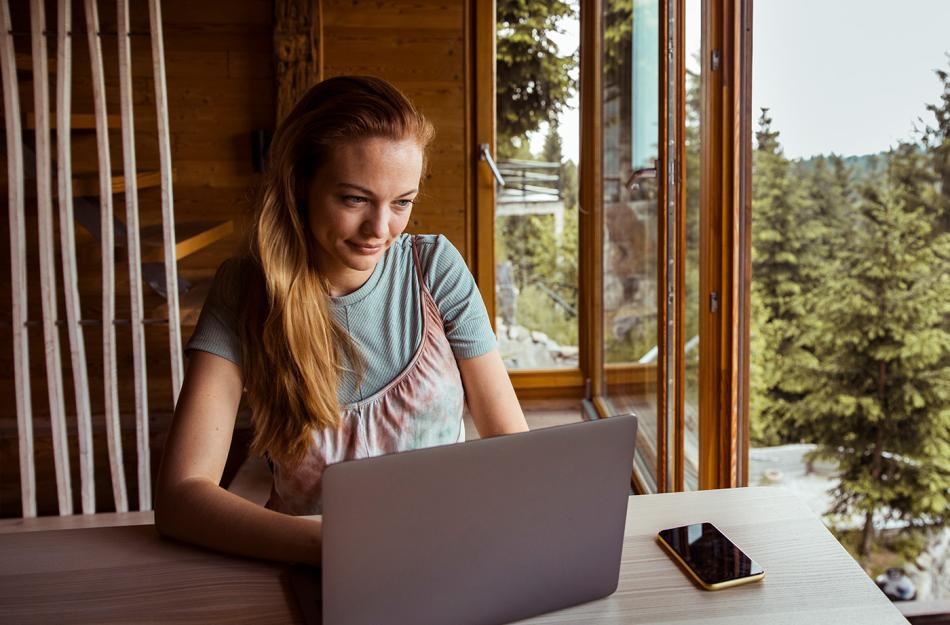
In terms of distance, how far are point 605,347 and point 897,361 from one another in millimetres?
1898

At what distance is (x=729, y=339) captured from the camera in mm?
2008

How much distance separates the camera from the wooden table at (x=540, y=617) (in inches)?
34.1

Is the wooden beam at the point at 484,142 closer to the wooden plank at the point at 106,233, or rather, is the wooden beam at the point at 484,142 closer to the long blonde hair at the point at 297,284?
the wooden plank at the point at 106,233

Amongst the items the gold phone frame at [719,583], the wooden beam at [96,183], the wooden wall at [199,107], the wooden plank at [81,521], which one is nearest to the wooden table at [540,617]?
the gold phone frame at [719,583]

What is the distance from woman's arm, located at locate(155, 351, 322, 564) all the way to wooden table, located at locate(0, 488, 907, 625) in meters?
0.02

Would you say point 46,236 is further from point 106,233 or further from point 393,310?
point 393,310

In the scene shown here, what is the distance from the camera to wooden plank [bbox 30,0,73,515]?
106 inches

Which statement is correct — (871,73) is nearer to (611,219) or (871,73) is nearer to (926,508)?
(926,508)

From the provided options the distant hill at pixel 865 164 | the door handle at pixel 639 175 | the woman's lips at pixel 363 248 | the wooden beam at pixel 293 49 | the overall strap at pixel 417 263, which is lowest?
the overall strap at pixel 417 263

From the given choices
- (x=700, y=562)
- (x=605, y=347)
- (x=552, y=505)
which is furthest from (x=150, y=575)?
(x=605, y=347)

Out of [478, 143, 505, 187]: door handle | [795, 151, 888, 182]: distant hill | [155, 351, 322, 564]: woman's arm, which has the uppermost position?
[478, 143, 505, 187]: door handle

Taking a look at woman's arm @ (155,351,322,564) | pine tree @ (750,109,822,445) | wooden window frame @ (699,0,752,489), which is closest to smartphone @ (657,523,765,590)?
woman's arm @ (155,351,322,564)

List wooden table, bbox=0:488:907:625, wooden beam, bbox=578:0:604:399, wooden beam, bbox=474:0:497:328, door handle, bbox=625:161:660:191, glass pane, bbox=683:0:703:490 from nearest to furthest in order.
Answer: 1. wooden table, bbox=0:488:907:625
2. glass pane, bbox=683:0:703:490
3. door handle, bbox=625:161:660:191
4. wooden beam, bbox=578:0:604:399
5. wooden beam, bbox=474:0:497:328

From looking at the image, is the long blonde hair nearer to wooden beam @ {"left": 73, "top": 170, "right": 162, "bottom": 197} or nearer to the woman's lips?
the woman's lips
